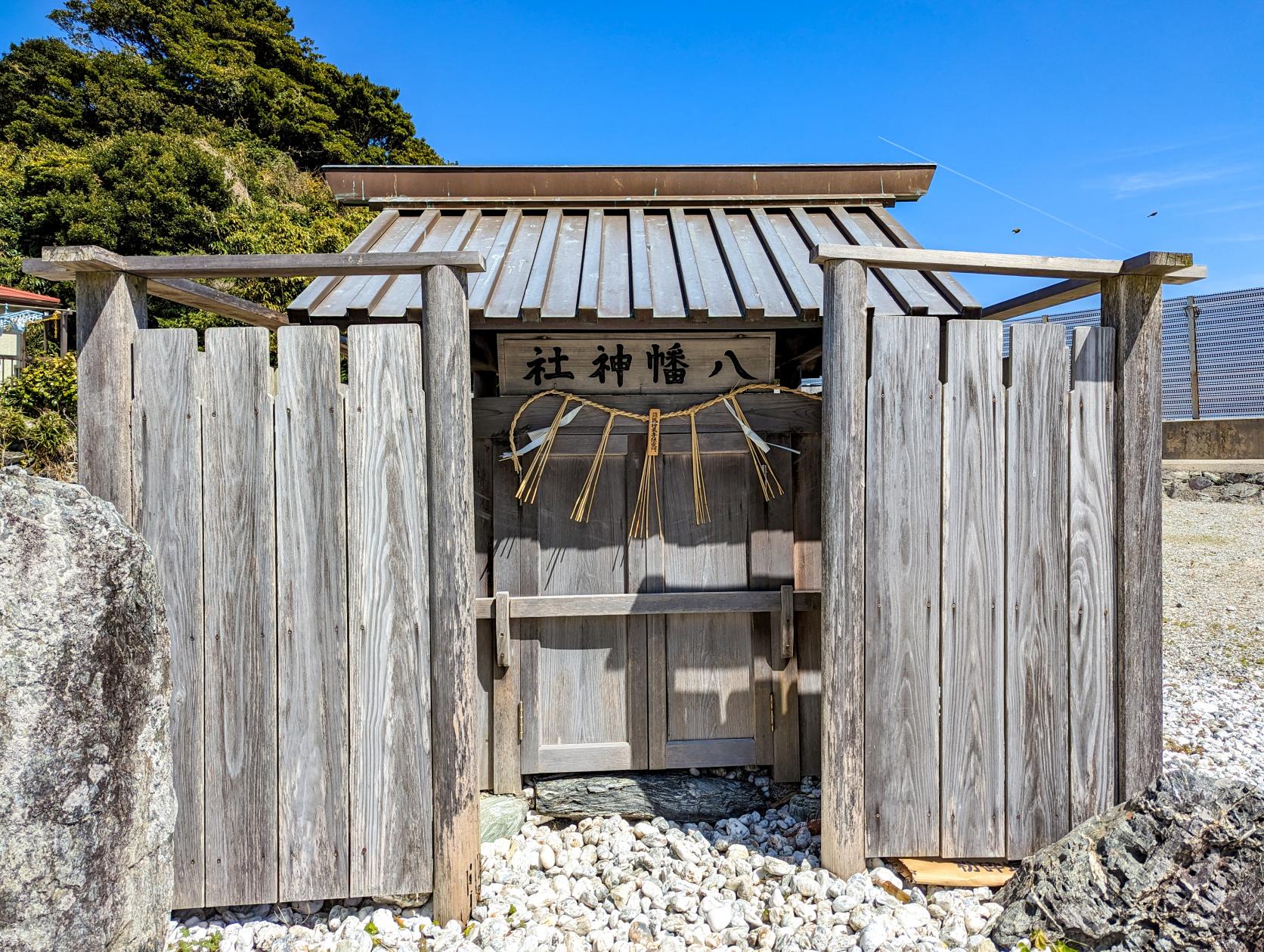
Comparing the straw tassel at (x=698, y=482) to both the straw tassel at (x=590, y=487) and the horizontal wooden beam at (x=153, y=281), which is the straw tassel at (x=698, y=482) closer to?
the straw tassel at (x=590, y=487)

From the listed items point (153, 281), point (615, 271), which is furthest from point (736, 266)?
point (153, 281)

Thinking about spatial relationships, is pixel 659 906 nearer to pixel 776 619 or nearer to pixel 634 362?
pixel 776 619

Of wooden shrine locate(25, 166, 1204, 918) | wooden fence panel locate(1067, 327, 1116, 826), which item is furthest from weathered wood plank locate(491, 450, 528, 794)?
wooden fence panel locate(1067, 327, 1116, 826)

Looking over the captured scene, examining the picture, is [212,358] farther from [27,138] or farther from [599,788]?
→ [27,138]

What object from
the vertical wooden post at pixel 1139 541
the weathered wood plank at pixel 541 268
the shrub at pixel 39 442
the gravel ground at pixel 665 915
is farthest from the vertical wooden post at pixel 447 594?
the shrub at pixel 39 442

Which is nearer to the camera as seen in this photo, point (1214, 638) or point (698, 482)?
point (698, 482)

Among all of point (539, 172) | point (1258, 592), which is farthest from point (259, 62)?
point (1258, 592)

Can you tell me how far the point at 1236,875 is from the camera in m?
2.71

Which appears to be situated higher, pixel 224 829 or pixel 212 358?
pixel 212 358

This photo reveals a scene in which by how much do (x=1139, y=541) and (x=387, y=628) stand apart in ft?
11.7

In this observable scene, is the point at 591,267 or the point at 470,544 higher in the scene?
the point at 591,267

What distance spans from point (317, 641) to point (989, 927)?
10.4 ft

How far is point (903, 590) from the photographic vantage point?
129 inches

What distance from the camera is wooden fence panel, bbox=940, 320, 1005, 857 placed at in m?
3.29
